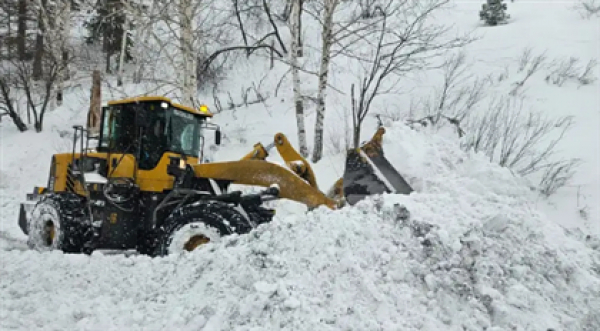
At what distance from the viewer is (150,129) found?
6.86 m

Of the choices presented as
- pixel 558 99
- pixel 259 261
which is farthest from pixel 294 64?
pixel 259 261

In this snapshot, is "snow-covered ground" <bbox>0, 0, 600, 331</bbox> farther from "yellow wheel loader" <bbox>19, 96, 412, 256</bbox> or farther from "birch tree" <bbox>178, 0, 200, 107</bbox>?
"birch tree" <bbox>178, 0, 200, 107</bbox>

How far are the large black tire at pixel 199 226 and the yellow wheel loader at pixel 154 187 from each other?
1 cm

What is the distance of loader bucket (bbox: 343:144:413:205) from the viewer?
5.53m

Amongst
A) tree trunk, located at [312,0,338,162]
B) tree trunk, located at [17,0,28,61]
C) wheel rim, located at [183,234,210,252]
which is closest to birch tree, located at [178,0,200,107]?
tree trunk, located at [312,0,338,162]

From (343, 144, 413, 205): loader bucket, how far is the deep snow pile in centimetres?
43

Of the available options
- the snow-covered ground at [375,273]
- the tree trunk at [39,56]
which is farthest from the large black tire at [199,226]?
the tree trunk at [39,56]

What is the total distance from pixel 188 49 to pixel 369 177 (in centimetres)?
855

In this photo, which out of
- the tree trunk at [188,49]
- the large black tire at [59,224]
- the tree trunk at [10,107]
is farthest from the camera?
the tree trunk at [10,107]

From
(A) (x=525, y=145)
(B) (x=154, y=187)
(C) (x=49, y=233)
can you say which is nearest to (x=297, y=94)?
(A) (x=525, y=145)

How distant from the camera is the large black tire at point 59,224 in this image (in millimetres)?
6824

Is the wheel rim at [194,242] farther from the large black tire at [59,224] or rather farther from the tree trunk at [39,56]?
the tree trunk at [39,56]

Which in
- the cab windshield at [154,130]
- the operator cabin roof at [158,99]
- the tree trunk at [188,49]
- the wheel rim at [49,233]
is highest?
the tree trunk at [188,49]

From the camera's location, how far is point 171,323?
3.83 m
